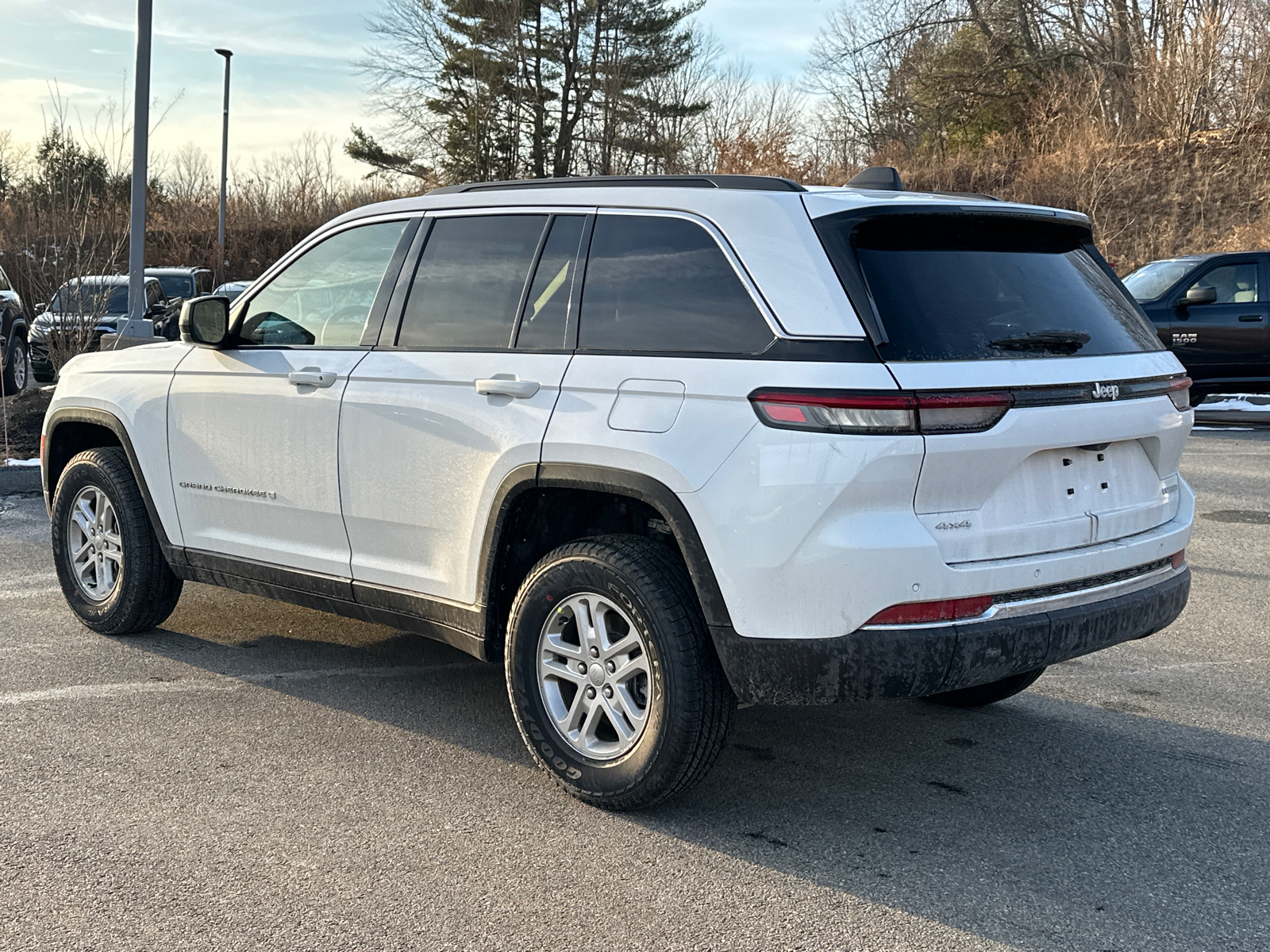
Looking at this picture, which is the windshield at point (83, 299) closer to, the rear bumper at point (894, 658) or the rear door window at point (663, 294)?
the rear door window at point (663, 294)

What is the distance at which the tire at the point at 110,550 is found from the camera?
5461 mm

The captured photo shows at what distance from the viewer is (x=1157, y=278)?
1496cm

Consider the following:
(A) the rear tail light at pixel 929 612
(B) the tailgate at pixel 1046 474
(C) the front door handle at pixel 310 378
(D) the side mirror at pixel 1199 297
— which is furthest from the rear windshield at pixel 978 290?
(D) the side mirror at pixel 1199 297

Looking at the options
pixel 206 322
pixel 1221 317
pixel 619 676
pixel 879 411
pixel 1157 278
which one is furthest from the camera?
pixel 1157 278

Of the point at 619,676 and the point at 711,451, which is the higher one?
the point at 711,451

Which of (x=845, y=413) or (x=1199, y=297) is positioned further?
(x=1199, y=297)

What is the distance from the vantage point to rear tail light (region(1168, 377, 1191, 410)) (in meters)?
4.00

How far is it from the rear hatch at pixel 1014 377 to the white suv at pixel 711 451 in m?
0.01

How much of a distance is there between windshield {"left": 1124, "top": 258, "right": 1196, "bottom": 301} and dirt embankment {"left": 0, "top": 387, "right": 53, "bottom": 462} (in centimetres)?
1190

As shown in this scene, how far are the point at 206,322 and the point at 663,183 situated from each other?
6.98 feet

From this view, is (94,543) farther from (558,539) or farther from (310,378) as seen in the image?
(558,539)

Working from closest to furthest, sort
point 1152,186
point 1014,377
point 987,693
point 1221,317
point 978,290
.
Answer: point 1014,377, point 978,290, point 987,693, point 1221,317, point 1152,186

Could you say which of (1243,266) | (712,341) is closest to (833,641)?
(712,341)

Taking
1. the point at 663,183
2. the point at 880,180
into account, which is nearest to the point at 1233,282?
the point at 880,180
